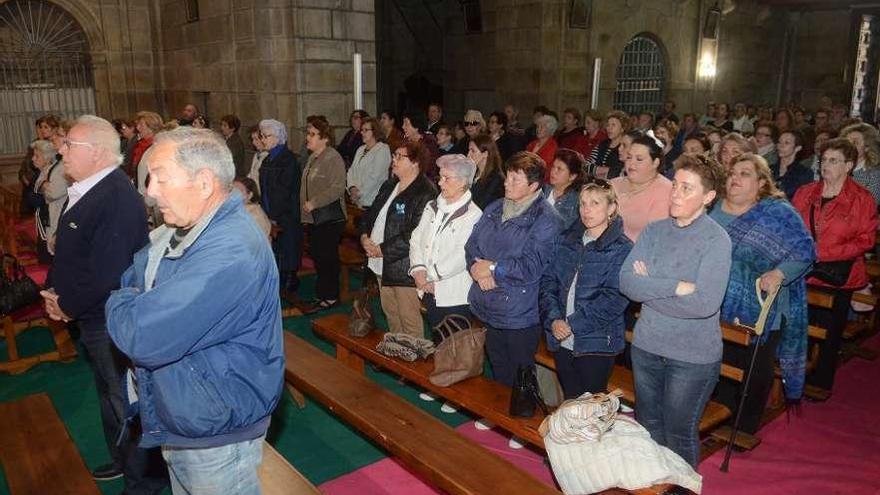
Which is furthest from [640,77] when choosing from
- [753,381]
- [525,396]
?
[525,396]

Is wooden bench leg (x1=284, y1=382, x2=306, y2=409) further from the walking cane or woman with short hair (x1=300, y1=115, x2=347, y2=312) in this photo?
the walking cane

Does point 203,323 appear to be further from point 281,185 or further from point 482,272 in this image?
point 281,185

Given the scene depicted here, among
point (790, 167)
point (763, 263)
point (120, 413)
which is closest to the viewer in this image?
point (120, 413)

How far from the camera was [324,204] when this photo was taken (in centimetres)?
648

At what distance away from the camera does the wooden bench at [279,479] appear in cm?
300

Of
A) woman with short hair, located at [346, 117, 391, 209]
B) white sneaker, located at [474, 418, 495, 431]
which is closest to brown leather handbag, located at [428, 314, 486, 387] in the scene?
white sneaker, located at [474, 418, 495, 431]

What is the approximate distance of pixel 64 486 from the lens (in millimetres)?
3209

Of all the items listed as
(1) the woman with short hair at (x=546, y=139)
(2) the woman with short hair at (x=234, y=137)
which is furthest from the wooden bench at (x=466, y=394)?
(2) the woman with short hair at (x=234, y=137)

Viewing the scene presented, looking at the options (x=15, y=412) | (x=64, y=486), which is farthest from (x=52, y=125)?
(x=64, y=486)

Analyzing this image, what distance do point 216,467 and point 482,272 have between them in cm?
213

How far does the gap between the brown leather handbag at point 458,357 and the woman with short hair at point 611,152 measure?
424cm

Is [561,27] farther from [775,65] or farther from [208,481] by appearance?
[208,481]

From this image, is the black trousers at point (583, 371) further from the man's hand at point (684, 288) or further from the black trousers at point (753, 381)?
the black trousers at point (753, 381)

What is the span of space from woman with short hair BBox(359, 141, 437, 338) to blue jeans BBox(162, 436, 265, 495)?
261cm
